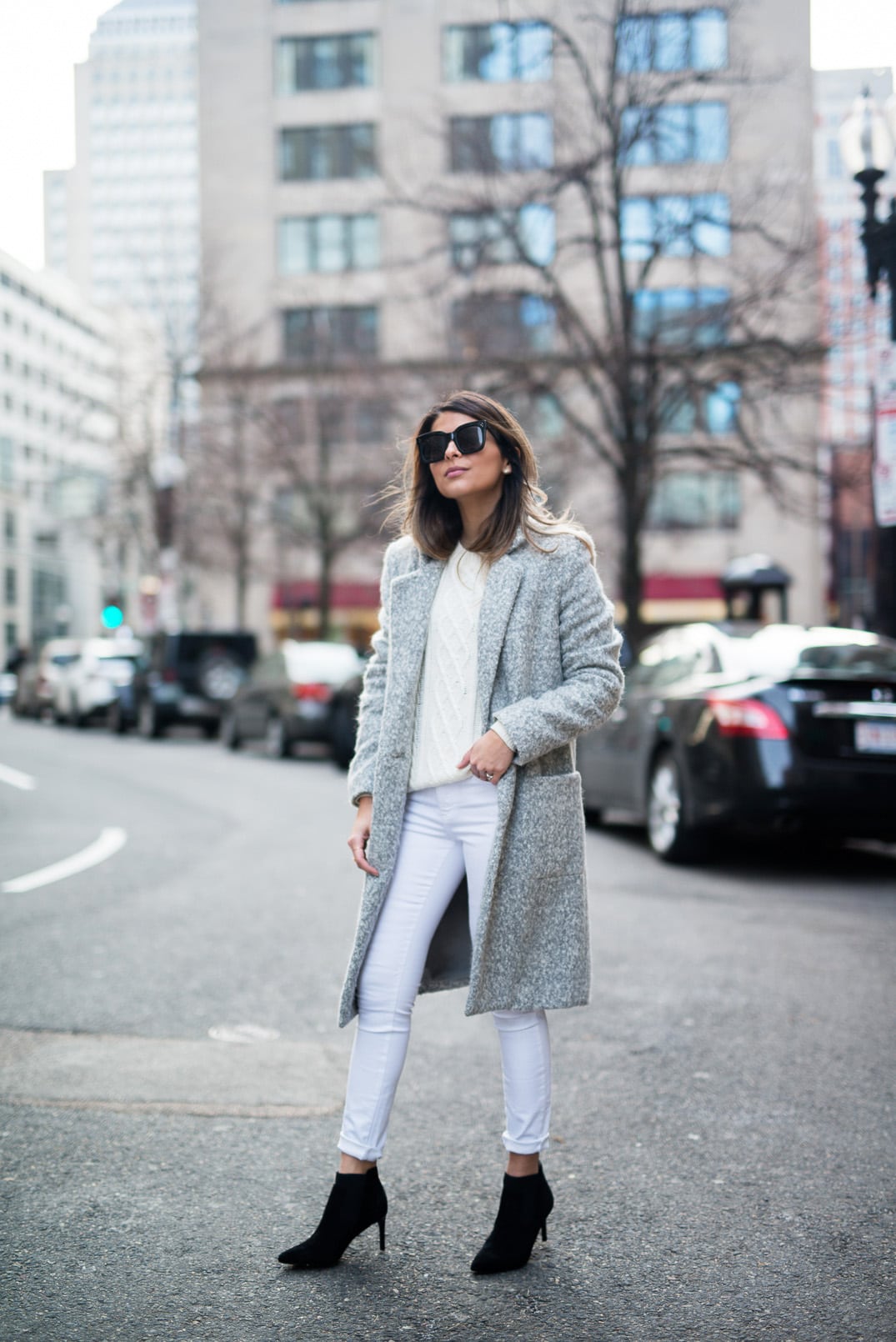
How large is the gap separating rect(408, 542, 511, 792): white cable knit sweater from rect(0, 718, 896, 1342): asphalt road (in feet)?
3.47

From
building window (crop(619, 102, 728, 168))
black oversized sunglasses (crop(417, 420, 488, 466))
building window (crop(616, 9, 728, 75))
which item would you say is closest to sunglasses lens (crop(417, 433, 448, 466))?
black oversized sunglasses (crop(417, 420, 488, 466))

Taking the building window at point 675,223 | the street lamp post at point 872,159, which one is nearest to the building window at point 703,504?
the building window at point 675,223

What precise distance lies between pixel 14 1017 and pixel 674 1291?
10.1 ft

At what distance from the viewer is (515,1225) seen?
3.01m

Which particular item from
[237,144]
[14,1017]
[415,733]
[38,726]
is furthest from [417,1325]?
[237,144]

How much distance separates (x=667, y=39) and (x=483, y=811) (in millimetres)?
16191

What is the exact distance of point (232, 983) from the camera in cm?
576

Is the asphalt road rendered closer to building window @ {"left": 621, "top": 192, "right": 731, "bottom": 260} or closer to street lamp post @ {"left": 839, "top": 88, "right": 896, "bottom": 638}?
street lamp post @ {"left": 839, "top": 88, "right": 896, "bottom": 638}

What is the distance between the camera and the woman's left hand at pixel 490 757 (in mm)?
2957

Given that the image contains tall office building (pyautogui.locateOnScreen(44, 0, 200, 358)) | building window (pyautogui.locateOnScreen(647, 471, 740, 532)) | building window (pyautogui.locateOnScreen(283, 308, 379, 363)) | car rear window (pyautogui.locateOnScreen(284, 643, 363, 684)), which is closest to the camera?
car rear window (pyautogui.locateOnScreen(284, 643, 363, 684))

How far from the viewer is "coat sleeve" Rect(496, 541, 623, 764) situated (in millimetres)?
2992

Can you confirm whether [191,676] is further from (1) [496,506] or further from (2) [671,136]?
(1) [496,506]

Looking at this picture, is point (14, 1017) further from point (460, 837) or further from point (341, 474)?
point (341, 474)

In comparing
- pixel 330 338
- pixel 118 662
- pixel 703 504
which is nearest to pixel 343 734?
pixel 118 662
